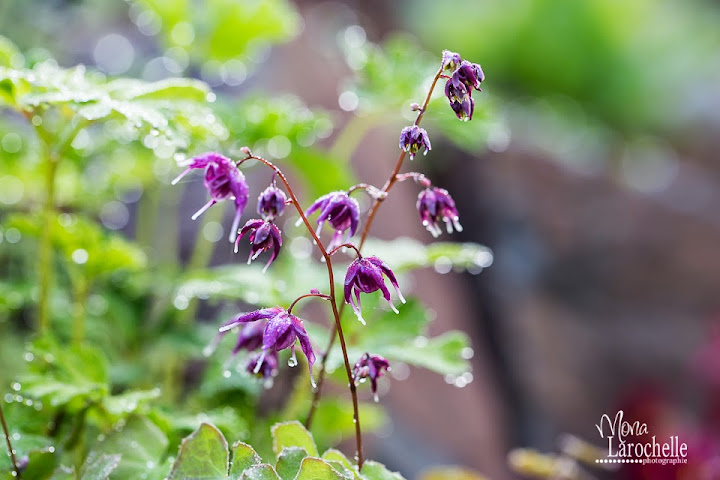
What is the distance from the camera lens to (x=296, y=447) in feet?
2.18

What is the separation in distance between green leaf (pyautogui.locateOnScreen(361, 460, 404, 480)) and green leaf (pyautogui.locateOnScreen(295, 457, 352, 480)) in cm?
10

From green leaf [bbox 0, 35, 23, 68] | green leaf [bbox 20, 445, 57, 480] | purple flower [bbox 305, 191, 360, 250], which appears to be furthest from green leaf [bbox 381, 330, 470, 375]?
green leaf [bbox 0, 35, 23, 68]

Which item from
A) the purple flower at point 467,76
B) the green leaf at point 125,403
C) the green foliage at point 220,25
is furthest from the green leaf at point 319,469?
the green foliage at point 220,25

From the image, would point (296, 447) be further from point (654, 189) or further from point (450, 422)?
point (654, 189)

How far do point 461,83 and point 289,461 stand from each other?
38 centimetres

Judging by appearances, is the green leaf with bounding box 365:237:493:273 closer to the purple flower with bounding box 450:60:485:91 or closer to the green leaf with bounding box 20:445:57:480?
the purple flower with bounding box 450:60:485:91

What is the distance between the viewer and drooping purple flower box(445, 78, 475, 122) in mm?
641

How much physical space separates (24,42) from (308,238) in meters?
0.84

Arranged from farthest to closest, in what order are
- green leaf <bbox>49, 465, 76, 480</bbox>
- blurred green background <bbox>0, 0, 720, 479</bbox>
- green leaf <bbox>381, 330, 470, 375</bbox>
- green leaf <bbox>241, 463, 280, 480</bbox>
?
1. blurred green background <bbox>0, 0, 720, 479</bbox>
2. green leaf <bbox>381, 330, 470, 375</bbox>
3. green leaf <bbox>49, 465, 76, 480</bbox>
4. green leaf <bbox>241, 463, 280, 480</bbox>

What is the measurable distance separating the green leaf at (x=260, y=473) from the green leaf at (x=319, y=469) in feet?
0.08

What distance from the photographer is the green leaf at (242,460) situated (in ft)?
2.13

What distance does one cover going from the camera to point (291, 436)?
71 centimetres

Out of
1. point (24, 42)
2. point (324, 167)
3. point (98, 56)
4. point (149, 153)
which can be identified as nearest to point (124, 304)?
point (149, 153)

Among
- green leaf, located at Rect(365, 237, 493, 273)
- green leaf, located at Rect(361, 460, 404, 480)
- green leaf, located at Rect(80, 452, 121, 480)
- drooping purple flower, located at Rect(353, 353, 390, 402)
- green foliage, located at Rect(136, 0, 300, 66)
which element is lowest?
green leaf, located at Rect(80, 452, 121, 480)
